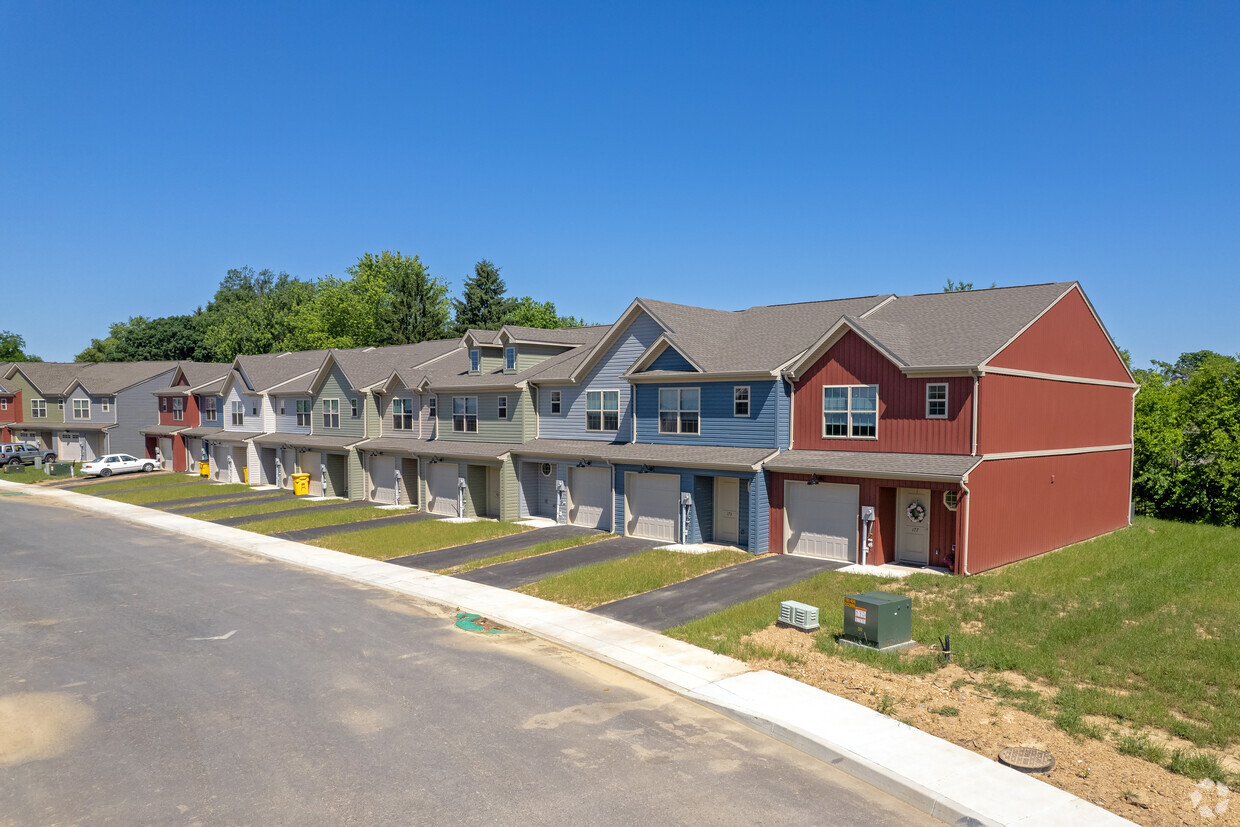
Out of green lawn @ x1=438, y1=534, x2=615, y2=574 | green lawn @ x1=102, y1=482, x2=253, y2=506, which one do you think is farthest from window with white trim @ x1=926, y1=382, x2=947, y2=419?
green lawn @ x1=102, y1=482, x2=253, y2=506

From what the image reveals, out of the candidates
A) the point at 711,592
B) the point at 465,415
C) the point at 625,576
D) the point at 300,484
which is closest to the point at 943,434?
the point at 711,592

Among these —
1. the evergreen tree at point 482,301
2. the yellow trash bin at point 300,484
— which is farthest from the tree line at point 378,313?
the yellow trash bin at point 300,484

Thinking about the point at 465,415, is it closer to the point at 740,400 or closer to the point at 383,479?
the point at 383,479

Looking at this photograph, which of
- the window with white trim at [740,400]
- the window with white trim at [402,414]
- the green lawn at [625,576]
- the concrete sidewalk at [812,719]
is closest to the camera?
the concrete sidewalk at [812,719]

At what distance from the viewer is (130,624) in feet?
58.7

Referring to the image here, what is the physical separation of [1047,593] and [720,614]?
816 cm

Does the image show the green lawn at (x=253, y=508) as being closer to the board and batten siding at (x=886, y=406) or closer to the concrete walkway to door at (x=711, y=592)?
the concrete walkway to door at (x=711, y=592)

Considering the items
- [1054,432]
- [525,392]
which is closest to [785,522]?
[1054,432]

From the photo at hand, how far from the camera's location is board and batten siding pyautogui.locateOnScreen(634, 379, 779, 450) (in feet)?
84.8

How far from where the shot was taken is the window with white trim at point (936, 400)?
880 inches

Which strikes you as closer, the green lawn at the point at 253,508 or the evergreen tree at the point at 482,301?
the green lawn at the point at 253,508

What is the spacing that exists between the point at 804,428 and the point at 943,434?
4438 millimetres

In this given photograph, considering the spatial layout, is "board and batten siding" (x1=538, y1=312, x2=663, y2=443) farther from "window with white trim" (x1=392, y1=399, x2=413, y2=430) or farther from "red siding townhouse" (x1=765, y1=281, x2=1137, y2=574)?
"window with white trim" (x1=392, y1=399, x2=413, y2=430)

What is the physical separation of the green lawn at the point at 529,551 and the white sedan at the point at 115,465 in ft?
140
